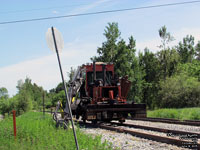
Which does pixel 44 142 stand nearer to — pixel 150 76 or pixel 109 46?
pixel 109 46

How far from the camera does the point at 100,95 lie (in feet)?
45.7

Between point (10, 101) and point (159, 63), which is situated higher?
point (159, 63)

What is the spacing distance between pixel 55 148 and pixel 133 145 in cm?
232

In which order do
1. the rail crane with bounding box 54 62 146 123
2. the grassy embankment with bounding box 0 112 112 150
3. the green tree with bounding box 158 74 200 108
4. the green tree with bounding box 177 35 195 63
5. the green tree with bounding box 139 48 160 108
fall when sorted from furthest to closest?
the green tree with bounding box 177 35 195 63, the green tree with bounding box 139 48 160 108, the green tree with bounding box 158 74 200 108, the rail crane with bounding box 54 62 146 123, the grassy embankment with bounding box 0 112 112 150

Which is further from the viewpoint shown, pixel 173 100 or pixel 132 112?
pixel 173 100

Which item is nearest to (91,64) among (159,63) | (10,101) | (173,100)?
(173,100)

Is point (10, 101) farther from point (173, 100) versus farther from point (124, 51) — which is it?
point (173, 100)

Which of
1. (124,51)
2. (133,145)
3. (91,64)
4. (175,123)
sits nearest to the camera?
(133,145)

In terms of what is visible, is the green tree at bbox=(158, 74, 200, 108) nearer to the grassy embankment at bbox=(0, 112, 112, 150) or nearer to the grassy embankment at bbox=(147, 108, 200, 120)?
the grassy embankment at bbox=(147, 108, 200, 120)

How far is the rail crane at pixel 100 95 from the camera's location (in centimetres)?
1330

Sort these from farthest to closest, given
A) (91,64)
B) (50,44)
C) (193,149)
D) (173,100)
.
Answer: (173,100)
(91,64)
(193,149)
(50,44)

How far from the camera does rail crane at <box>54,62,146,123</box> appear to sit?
523 inches

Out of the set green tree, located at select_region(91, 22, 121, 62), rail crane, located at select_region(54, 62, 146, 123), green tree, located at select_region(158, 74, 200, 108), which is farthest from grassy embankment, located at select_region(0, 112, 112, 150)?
green tree, located at select_region(91, 22, 121, 62)

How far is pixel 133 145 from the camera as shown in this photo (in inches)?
316
